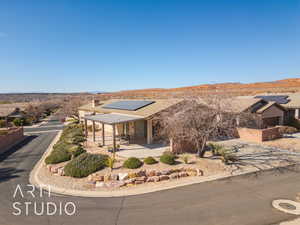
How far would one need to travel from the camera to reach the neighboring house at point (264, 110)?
23344mm

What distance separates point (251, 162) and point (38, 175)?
16.2 metres

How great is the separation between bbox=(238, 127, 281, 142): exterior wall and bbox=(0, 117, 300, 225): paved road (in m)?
8.83

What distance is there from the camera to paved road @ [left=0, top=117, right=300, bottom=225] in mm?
7832

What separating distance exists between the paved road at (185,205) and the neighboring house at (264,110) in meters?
12.4

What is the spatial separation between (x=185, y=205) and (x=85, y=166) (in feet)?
24.4

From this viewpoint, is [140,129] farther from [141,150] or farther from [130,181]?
[130,181]

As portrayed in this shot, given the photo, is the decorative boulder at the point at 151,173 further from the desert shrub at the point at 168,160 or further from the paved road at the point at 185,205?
the paved road at the point at 185,205

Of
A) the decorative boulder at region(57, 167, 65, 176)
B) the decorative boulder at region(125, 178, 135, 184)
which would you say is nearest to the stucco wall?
the decorative boulder at region(125, 178, 135, 184)

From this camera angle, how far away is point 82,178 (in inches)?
Result: 483

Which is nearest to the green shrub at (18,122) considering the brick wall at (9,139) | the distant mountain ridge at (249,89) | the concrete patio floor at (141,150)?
the brick wall at (9,139)

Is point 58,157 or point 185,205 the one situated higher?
point 58,157

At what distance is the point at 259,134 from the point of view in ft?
67.4

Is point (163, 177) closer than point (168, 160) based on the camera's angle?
Yes

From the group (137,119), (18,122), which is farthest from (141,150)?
(18,122)
